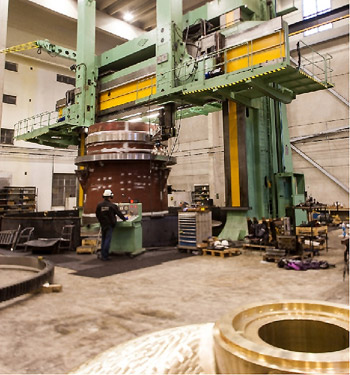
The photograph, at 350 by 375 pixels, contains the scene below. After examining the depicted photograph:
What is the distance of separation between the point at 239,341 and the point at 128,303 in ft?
9.52

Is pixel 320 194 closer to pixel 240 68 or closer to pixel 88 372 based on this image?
pixel 240 68

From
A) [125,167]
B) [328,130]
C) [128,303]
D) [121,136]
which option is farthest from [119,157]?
[328,130]

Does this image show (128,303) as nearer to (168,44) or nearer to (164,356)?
(164,356)

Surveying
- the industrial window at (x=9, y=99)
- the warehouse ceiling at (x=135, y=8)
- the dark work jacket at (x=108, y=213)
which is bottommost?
the dark work jacket at (x=108, y=213)

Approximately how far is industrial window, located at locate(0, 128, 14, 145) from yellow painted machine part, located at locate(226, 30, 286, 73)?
44.5 feet

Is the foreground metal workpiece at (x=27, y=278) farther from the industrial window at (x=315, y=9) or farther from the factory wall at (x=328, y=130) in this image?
the industrial window at (x=315, y=9)

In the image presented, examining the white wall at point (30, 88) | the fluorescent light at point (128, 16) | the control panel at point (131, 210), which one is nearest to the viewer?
the control panel at point (131, 210)

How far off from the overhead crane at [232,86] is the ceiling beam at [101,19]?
4.94 meters

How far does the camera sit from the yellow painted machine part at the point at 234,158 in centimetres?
776

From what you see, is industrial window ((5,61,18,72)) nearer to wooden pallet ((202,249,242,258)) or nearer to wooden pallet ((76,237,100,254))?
wooden pallet ((76,237,100,254))

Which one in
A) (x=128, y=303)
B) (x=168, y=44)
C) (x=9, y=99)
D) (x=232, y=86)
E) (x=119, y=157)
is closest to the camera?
(x=128, y=303)

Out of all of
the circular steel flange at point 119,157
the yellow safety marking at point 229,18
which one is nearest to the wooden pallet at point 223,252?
the circular steel flange at point 119,157

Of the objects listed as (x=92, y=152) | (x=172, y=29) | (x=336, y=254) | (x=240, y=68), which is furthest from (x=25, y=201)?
(x=336, y=254)

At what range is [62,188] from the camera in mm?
17859
